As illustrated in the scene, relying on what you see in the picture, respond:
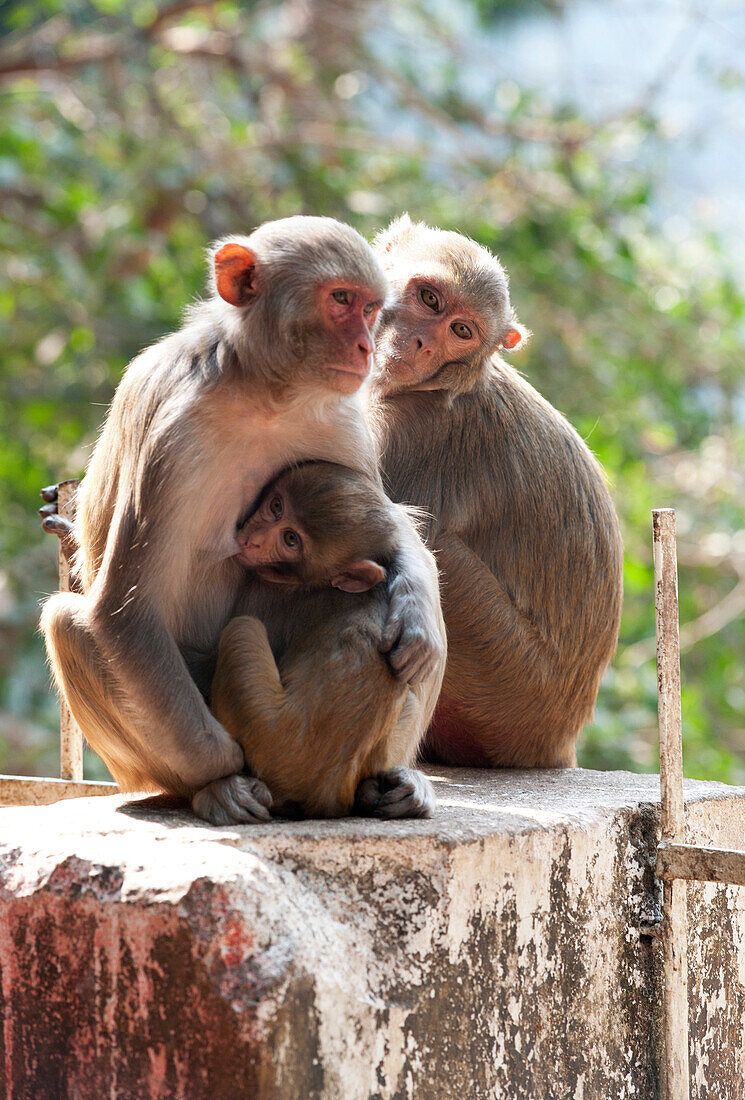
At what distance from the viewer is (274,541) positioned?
3.14 metres

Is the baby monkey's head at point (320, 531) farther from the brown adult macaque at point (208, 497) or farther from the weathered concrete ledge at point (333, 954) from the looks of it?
the weathered concrete ledge at point (333, 954)

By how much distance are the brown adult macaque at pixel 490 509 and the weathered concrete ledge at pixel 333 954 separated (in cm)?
84

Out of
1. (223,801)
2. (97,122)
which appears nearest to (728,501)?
(97,122)

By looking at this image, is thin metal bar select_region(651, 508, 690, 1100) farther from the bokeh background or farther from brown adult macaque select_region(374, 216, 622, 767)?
the bokeh background

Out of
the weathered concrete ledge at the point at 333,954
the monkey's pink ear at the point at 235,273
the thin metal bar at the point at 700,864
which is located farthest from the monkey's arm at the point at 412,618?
the thin metal bar at the point at 700,864

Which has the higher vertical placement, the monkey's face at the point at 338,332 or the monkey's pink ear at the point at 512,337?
the monkey's pink ear at the point at 512,337

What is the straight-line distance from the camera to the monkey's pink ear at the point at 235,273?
10.2 ft

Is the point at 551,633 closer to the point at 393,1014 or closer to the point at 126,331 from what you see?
the point at 393,1014

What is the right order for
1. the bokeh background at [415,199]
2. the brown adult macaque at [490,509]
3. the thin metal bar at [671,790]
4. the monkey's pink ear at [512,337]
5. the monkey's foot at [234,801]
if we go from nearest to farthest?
1. the monkey's foot at [234,801]
2. the thin metal bar at [671,790]
3. the brown adult macaque at [490,509]
4. the monkey's pink ear at [512,337]
5. the bokeh background at [415,199]

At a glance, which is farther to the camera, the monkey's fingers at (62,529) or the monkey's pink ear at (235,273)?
the monkey's fingers at (62,529)

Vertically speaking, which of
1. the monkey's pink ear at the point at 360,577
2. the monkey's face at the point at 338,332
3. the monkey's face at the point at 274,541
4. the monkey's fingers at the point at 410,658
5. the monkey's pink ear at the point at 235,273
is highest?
the monkey's pink ear at the point at 235,273

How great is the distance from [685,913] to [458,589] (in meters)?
1.23

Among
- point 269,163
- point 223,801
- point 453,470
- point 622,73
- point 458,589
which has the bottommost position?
point 223,801

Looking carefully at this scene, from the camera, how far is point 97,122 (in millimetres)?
8766
